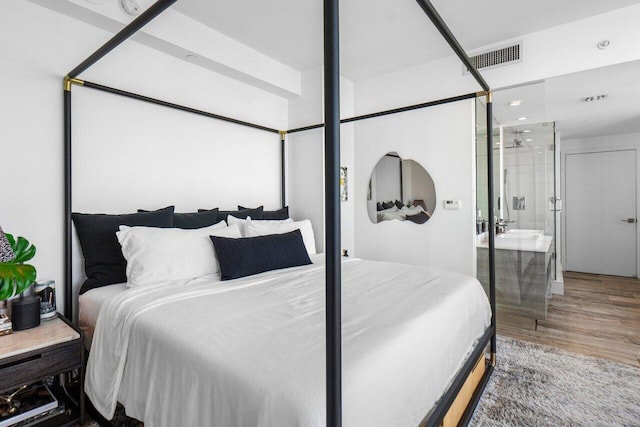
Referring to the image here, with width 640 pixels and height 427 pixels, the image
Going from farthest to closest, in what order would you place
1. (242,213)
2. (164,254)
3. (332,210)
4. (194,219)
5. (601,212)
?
(601,212), (242,213), (194,219), (164,254), (332,210)

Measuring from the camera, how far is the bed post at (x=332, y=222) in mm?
815

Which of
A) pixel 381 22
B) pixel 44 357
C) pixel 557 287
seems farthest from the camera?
pixel 557 287

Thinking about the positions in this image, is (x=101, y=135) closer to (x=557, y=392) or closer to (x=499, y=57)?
(x=499, y=57)

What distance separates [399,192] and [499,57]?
146cm

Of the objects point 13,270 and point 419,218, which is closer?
point 13,270

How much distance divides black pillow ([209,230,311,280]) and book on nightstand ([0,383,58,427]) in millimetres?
1031

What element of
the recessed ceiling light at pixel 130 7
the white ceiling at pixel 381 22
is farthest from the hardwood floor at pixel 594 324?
the recessed ceiling light at pixel 130 7

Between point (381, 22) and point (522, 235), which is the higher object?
point (381, 22)

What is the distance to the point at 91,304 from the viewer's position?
5.84 ft

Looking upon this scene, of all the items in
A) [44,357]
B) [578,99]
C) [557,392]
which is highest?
[578,99]

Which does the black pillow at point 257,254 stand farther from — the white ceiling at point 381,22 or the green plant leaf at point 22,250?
the white ceiling at point 381,22

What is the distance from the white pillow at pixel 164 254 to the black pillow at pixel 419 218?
2029 millimetres

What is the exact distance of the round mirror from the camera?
3288 millimetres

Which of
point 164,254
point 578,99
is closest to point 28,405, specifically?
point 164,254
